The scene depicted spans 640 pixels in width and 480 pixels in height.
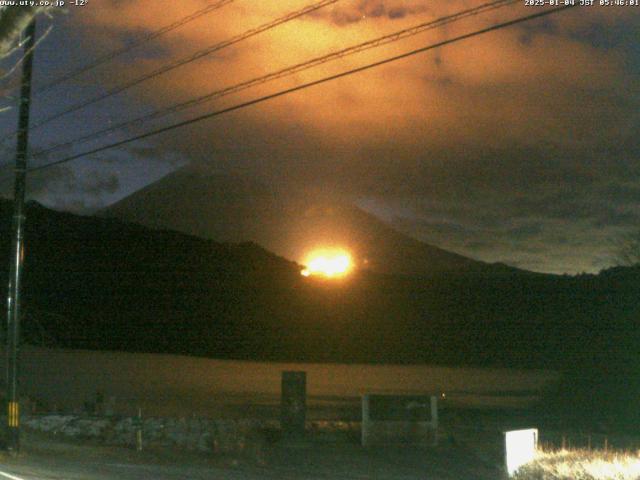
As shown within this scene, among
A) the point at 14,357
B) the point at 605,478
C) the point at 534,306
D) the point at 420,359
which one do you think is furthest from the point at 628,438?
the point at 420,359

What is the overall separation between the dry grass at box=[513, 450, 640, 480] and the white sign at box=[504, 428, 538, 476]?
182 mm

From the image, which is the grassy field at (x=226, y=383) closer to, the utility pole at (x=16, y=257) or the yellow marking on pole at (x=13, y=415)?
the utility pole at (x=16, y=257)

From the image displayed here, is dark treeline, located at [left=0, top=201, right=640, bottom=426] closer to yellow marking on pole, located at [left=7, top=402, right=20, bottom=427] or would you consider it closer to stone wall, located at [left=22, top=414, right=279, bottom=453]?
stone wall, located at [left=22, top=414, right=279, bottom=453]

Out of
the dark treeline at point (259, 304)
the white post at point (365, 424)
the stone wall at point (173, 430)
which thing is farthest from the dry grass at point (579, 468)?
the dark treeline at point (259, 304)

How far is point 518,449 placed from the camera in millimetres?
15562

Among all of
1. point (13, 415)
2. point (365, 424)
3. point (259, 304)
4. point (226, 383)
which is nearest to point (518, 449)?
point (365, 424)

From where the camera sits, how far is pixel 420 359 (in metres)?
66.1

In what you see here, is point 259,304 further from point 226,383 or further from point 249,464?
point 249,464

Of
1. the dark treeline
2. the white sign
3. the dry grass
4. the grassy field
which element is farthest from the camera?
the dark treeline

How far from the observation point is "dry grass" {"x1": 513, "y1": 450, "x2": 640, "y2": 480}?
13.0 metres

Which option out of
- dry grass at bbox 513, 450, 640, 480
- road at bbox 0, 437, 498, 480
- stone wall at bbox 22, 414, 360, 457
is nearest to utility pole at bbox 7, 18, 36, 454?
road at bbox 0, 437, 498, 480

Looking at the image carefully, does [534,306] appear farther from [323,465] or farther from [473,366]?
[323,465]

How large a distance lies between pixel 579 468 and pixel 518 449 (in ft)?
6.50

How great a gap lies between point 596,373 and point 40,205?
66349mm
